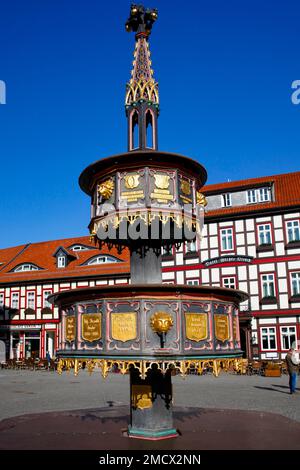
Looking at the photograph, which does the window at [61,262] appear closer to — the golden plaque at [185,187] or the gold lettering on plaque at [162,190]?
the golden plaque at [185,187]

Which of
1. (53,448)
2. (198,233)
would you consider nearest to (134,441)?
(53,448)

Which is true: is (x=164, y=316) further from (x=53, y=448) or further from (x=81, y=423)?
(x=81, y=423)

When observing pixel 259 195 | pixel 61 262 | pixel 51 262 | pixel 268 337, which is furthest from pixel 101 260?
pixel 268 337

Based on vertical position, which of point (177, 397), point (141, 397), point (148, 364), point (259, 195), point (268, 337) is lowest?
point (177, 397)

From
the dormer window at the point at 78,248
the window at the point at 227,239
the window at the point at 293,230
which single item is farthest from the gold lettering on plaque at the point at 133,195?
the dormer window at the point at 78,248

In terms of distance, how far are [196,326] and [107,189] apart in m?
3.35

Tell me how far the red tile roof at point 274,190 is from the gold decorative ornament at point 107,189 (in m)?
25.6

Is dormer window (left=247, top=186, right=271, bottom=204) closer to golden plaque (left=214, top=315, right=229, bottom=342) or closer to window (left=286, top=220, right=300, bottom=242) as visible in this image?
window (left=286, top=220, right=300, bottom=242)

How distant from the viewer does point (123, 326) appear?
29.1 feet

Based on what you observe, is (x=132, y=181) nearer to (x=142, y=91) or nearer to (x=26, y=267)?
(x=142, y=91)

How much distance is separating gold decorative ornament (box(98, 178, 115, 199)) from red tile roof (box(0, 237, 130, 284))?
30.6m

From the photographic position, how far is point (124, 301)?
8.98 metres

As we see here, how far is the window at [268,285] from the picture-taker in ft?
111

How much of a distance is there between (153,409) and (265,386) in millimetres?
14636
